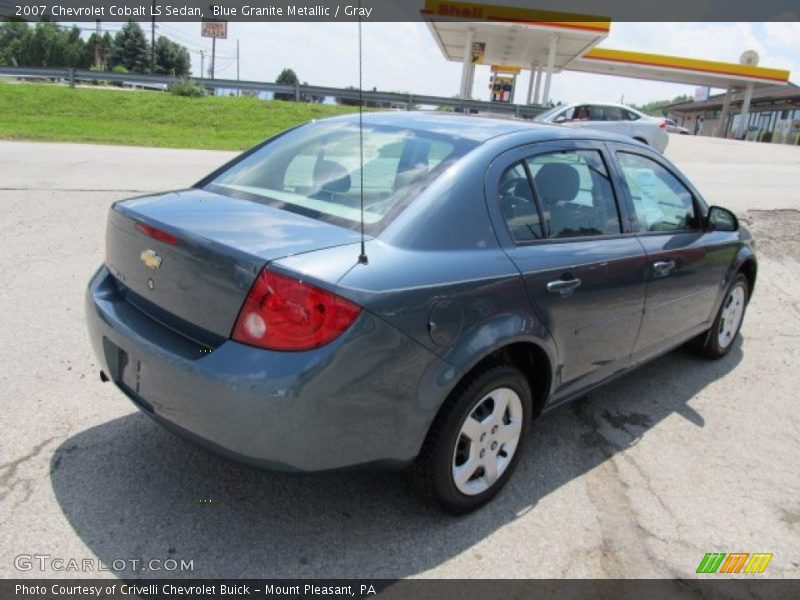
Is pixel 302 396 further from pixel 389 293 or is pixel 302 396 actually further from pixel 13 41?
pixel 13 41

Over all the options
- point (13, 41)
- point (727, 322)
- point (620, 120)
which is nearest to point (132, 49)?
point (13, 41)

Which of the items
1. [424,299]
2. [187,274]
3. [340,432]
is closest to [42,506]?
[187,274]

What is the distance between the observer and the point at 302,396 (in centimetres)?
217

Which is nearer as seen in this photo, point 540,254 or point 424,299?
point 424,299

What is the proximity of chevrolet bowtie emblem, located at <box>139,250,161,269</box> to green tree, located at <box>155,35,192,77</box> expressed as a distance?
83969 millimetres

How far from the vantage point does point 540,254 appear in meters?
2.92

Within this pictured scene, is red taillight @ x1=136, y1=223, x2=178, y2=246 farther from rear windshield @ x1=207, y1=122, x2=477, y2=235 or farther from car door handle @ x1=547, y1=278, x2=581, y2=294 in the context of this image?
car door handle @ x1=547, y1=278, x2=581, y2=294

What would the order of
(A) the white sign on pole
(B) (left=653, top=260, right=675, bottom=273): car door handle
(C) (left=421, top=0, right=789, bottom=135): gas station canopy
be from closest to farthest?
(B) (left=653, top=260, right=675, bottom=273): car door handle → (C) (left=421, top=0, right=789, bottom=135): gas station canopy → (A) the white sign on pole

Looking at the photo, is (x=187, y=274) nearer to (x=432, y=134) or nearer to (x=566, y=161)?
(x=432, y=134)

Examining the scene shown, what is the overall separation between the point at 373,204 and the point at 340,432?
965 mm

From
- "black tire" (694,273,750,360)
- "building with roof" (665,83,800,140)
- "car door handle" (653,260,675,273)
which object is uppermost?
"building with roof" (665,83,800,140)

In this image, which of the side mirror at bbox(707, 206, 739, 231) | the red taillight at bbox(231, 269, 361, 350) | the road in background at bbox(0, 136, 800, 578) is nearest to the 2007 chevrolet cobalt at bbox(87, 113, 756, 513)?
the red taillight at bbox(231, 269, 361, 350)

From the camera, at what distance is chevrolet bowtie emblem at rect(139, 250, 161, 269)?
2.62m
